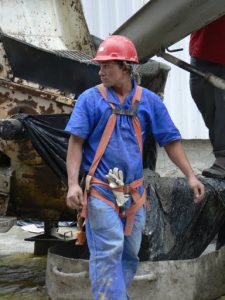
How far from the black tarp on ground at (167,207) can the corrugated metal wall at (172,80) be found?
11.0ft

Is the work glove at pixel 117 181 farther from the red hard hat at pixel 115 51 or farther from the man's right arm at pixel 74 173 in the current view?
the red hard hat at pixel 115 51

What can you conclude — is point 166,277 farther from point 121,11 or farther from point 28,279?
point 121,11

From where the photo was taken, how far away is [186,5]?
5039 millimetres

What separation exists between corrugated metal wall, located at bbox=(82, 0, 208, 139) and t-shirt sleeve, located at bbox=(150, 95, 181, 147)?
455cm

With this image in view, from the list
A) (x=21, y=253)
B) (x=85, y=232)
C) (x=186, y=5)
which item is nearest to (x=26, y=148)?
(x=85, y=232)

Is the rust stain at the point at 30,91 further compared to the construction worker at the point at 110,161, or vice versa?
the rust stain at the point at 30,91

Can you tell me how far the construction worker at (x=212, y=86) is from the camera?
5.90m

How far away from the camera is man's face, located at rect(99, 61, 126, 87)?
426 cm

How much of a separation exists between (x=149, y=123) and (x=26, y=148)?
126 centimetres

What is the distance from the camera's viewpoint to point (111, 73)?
427cm

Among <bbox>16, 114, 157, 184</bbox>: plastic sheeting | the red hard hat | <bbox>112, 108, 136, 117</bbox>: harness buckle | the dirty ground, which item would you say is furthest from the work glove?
the dirty ground

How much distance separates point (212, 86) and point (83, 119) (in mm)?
2050

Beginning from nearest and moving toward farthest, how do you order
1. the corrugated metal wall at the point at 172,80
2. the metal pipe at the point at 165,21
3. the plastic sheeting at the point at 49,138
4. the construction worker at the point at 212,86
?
the metal pipe at the point at 165,21 < the plastic sheeting at the point at 49,138 < the construction worker at the point at 212,86 < the corrugated metal wall at the point at 172,80

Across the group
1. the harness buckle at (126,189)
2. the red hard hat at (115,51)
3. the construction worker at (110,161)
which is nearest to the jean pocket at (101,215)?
the construction worker at (110,161)
